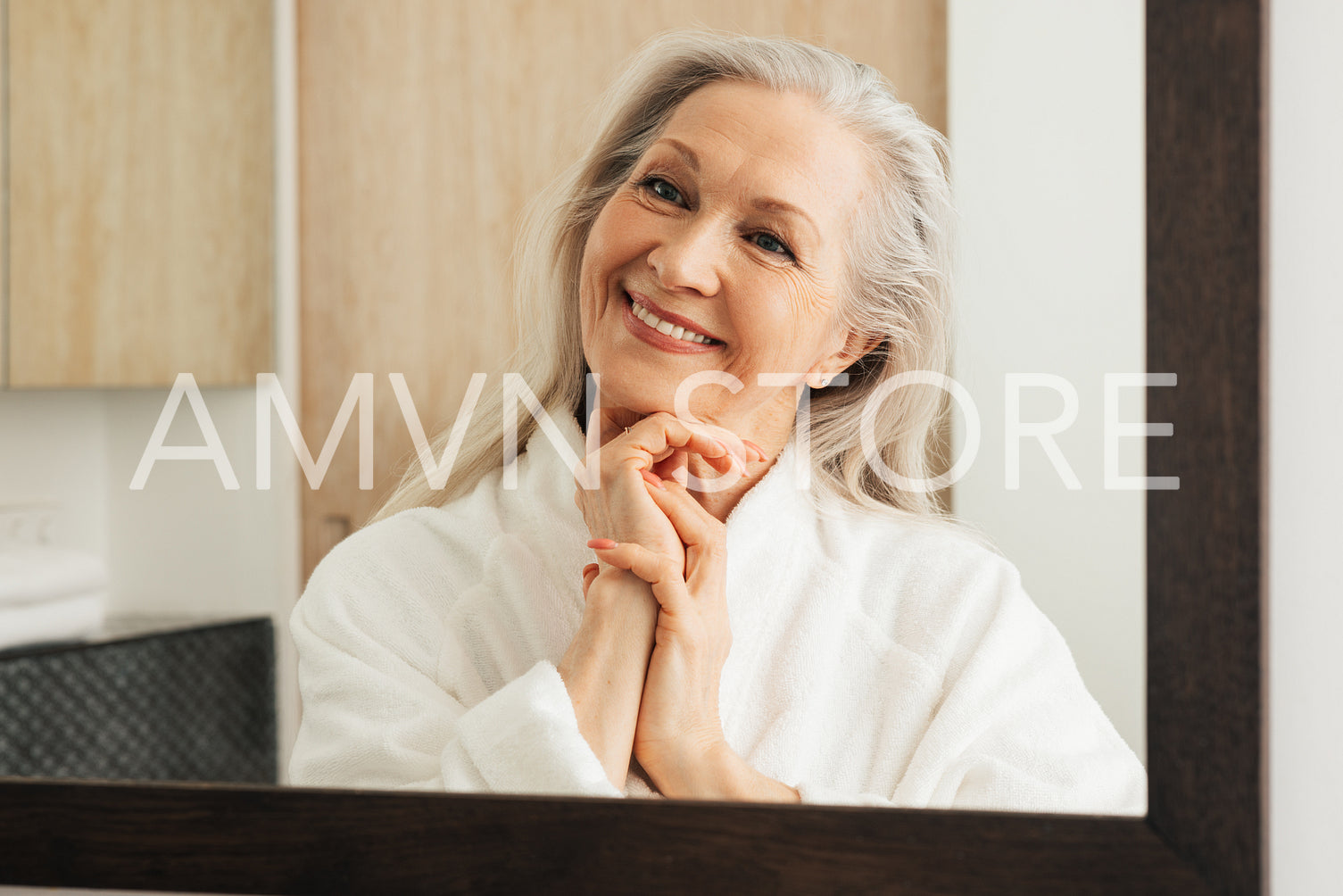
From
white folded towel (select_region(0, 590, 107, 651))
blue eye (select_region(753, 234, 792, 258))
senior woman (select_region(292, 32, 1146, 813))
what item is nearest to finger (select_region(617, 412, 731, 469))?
senior woman (select_region(292, 32, 1146, 813))

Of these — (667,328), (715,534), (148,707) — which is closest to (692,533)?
(715,534)

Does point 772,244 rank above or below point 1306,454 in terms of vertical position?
above

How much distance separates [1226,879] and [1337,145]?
0.37 metres

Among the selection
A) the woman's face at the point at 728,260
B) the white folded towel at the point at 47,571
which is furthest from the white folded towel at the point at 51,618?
the woman's face at the point at 728,260

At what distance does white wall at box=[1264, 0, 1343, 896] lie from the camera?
0.45m

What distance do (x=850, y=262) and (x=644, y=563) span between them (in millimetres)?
201

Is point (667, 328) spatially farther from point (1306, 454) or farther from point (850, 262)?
point (1306, 454)

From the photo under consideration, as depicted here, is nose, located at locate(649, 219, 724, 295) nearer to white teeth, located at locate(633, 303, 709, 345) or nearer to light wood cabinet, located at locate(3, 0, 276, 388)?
white teeth, located at locate(633, 303, 709, 345)

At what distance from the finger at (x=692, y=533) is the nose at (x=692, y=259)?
11 centimetres

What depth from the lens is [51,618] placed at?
544mm

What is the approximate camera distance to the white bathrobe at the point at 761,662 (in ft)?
1.57

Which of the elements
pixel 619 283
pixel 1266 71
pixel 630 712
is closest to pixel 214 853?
pixel 630 712

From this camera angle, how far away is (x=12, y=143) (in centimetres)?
54

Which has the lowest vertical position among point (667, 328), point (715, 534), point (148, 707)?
point (148, 707)
